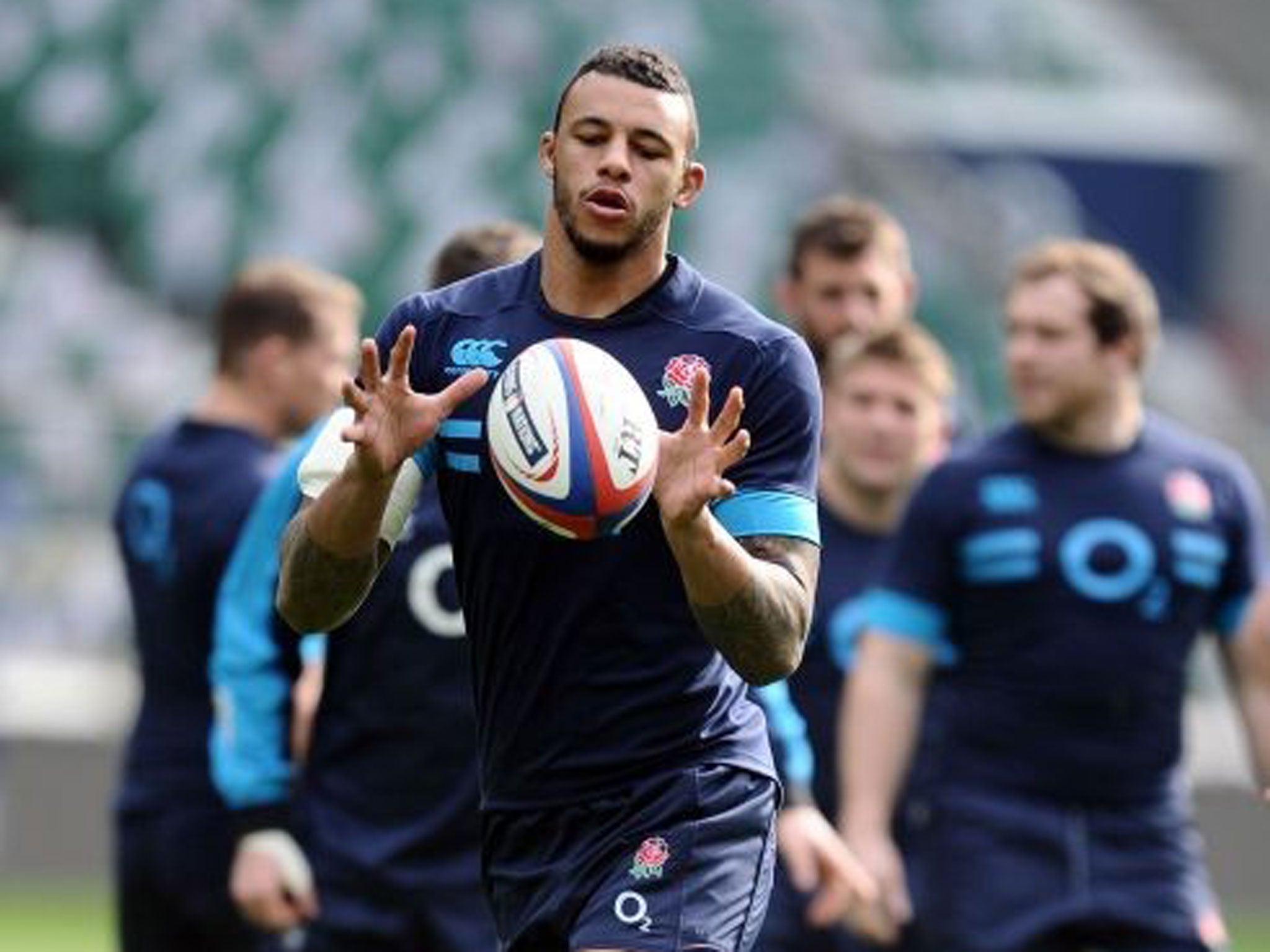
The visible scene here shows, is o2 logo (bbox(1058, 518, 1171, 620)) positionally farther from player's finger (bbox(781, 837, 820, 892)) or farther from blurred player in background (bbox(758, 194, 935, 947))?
player's finger (bbox(781, 837, 820, 892))

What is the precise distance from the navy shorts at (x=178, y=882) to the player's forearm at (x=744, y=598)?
324 cm

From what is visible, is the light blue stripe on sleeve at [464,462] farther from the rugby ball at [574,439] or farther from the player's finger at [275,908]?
the player's finger at [275,908]

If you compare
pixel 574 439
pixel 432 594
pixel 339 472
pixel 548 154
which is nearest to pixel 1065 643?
pixel 432 594

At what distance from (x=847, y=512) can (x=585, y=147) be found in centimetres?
351

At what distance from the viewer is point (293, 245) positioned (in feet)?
65.1

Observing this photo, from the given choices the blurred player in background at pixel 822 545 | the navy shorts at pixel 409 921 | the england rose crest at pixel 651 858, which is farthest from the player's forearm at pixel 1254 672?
the england rose crest at pixel 651 858

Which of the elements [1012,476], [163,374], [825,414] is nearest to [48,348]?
[163,374]

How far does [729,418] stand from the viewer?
15.8 feet

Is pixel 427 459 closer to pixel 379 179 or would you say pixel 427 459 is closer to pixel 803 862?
pixel 803 862

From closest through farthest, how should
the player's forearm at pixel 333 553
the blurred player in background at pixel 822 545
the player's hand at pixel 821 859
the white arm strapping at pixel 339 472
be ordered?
the player's forearm at pixel 333 553 < the white arm strapping at pixel 339 472 < the player's hand at pixel 821 859 < the blurred player in background at pixel 822 545

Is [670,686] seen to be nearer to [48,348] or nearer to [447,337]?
[447,337]

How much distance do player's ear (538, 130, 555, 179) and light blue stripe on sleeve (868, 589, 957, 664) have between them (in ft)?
8.37

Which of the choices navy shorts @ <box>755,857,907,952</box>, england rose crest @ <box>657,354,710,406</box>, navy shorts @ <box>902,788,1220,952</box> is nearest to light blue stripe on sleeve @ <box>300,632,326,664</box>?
navy shorts @ <box>755,857,907,952</box>

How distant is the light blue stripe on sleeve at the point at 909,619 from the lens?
761 cm
